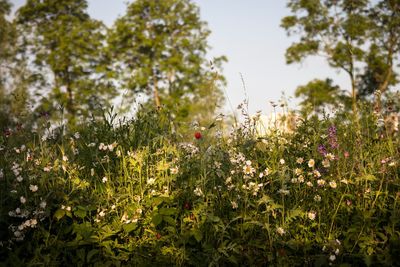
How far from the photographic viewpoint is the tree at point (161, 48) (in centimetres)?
2753

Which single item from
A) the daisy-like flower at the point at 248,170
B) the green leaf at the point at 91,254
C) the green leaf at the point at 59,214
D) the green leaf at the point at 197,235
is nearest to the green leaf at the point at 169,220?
the green leaf at the point at 197,235

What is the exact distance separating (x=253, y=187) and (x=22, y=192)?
2110mm

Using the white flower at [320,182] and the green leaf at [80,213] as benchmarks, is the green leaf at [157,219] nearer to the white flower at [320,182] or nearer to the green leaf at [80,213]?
the green leaf at [80,213]

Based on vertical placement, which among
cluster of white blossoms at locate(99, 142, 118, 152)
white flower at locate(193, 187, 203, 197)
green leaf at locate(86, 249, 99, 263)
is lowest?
green leaf at locate(86, 249, 99, 263)

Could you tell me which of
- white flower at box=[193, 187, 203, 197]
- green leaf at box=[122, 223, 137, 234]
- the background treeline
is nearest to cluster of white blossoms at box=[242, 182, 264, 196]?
white flower at box=[193, 187, 203, 197]

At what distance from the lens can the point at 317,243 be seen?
3.37 meters

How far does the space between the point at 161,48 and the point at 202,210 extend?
2543 centimetres

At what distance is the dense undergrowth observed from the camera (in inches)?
130

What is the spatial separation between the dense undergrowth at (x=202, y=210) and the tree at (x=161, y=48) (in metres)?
23.0

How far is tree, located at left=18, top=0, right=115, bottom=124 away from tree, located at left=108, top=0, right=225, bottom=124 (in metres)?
1.50

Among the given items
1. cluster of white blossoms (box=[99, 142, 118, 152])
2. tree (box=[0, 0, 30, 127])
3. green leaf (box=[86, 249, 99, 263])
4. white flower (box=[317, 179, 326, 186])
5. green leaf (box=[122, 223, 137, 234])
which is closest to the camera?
green leaf (box=[86, 249, 99, 263])

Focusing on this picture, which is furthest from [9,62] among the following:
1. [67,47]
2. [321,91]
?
[321,91]

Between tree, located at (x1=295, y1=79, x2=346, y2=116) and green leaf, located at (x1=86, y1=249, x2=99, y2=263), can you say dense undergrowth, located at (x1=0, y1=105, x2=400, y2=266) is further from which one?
tree, located at (x1=295, y1=79, x2=346, y2=116)

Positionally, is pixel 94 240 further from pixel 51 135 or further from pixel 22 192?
pixel 51 135
